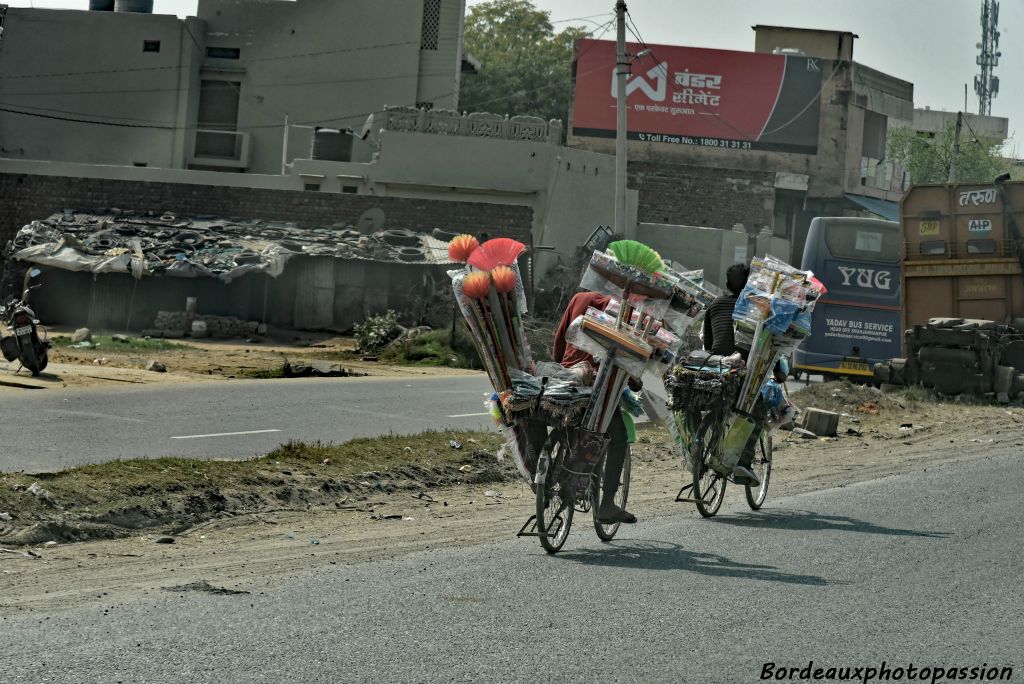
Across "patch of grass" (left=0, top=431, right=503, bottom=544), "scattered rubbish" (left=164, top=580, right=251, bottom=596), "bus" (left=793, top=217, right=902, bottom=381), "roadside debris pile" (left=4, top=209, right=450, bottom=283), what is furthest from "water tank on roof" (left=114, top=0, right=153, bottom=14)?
"scattered rubbish" (left=164, top=580, right=251, bottom=596)

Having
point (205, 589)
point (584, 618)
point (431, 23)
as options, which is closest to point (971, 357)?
point (584, 618)

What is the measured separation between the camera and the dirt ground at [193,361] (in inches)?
752

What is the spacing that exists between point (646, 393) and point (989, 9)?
8191cm

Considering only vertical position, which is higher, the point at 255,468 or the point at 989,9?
the point at 989,9

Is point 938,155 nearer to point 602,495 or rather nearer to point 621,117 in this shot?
point 621,117

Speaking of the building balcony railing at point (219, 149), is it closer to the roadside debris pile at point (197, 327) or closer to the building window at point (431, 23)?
the building window at point (431, 23)

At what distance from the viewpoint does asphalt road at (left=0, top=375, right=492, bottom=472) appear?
40.4 ft

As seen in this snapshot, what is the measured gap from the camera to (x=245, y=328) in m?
29.9

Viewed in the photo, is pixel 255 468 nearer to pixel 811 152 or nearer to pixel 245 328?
pixel 245 328

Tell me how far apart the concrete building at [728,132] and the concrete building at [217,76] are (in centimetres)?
622

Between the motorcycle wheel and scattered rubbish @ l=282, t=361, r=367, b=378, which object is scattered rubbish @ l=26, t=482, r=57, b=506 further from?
scattered rubbish @ l=282, t=361, r=367, b=378

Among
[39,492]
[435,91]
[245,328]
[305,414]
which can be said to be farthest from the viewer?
[435,91]

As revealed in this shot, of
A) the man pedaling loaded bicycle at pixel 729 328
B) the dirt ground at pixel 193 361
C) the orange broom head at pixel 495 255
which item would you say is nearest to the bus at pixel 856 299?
the dirt ground at pixel 193 361

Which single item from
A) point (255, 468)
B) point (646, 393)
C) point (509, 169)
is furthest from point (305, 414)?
point (509, 169)
